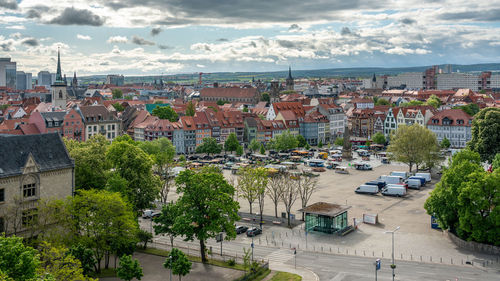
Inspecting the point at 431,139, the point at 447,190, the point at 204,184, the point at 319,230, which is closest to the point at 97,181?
the point at 204,184

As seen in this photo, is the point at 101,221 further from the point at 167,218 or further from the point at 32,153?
the point at 32,153

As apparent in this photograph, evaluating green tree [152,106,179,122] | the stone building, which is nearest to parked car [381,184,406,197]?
the stone building

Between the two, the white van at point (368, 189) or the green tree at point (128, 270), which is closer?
the green tree at point (128, 270)

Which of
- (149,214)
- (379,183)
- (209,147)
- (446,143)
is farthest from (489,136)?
(209,147)

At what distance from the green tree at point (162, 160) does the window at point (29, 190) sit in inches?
900

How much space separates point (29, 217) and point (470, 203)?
5120cm

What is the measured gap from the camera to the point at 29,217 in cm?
5844

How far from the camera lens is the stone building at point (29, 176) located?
2199 inches

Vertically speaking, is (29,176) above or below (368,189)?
above

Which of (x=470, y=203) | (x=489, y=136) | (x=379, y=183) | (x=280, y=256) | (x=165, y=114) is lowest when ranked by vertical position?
(x=280, y=256)

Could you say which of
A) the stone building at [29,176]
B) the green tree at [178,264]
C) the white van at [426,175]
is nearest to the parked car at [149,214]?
the stone building at [29,176]

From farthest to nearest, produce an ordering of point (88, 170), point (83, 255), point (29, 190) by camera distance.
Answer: point (88, 170), point (29, 190), point (83, 255)

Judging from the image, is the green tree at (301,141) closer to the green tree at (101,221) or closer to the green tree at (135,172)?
the green tree at (135,172)

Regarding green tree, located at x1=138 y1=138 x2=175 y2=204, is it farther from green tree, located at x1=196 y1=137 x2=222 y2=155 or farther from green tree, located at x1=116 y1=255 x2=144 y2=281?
green tree, located at x1=116 y1=255 x2=144 y2=281
